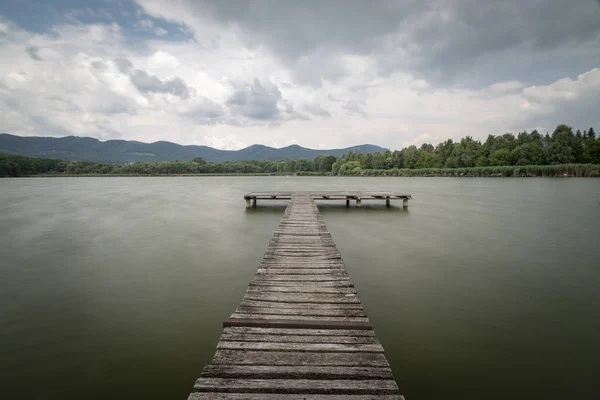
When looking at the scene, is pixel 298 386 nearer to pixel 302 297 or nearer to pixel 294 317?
pixel 294 317

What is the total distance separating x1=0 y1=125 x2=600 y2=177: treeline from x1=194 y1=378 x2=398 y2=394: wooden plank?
3097 inches

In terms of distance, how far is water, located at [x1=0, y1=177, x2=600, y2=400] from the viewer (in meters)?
4.47

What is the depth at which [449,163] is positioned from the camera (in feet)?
330

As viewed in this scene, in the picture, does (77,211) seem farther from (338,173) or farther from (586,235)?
(338,173)

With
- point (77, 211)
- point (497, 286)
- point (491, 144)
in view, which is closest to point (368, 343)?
point (497, 286)

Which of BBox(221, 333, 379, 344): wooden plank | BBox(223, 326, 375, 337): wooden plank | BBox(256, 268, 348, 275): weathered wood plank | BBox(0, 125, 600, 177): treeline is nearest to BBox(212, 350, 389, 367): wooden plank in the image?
BBox(221, 333, 379, 344): wooden plank

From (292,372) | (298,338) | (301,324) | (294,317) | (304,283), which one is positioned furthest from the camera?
(304,283)

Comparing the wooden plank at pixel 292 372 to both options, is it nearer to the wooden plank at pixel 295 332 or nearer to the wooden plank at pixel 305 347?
the wooden plank at pixel 305 347

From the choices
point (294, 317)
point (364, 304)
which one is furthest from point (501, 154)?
point (294, 317)

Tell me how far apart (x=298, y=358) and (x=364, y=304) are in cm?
381

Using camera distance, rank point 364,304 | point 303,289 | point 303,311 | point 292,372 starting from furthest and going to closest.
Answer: point 364,304 → point 303,289 → point 303,311 → point 292,372

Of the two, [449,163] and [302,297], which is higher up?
[449,163]

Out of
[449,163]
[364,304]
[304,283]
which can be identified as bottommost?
[364,304]

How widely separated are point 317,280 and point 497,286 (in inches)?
200
